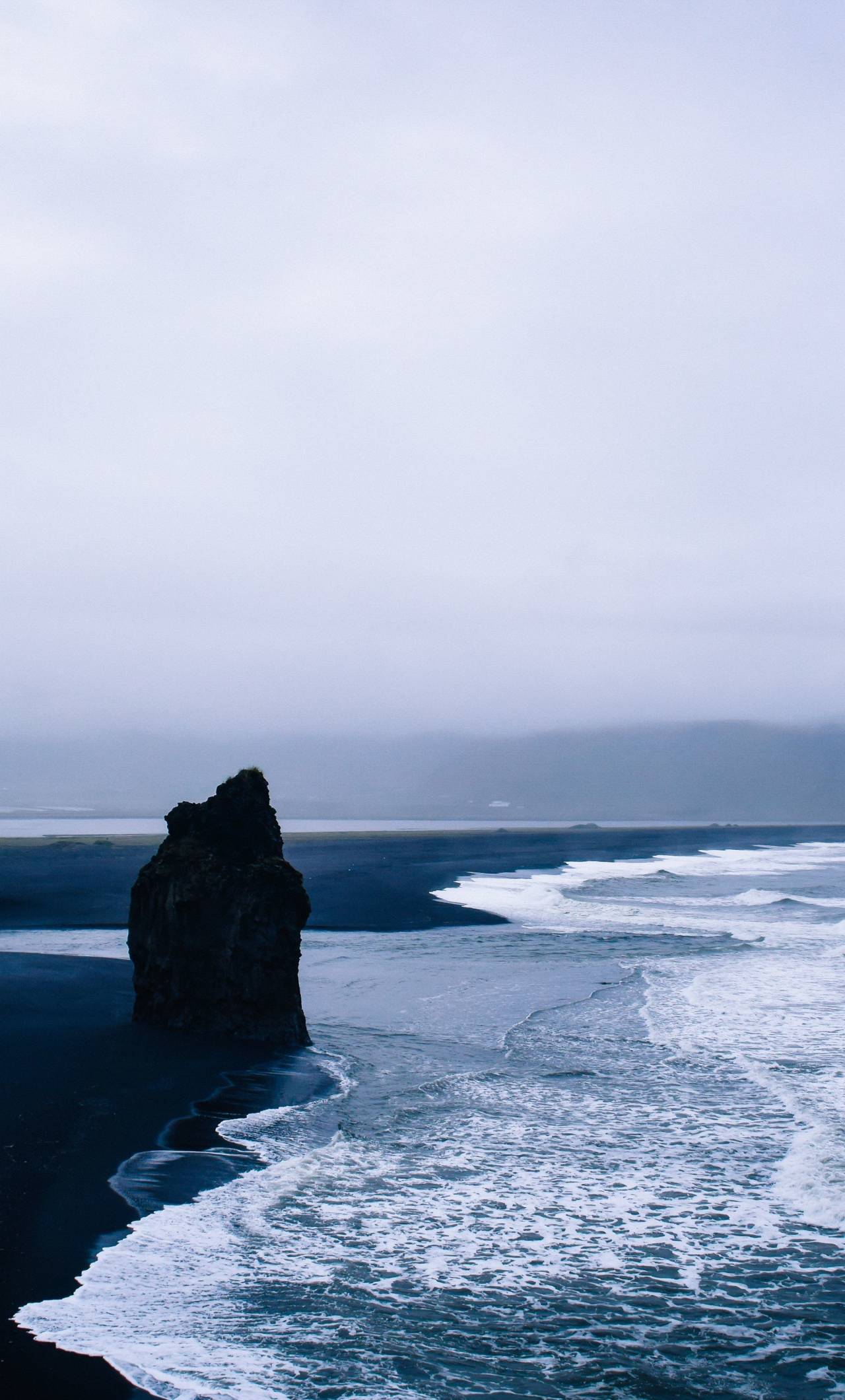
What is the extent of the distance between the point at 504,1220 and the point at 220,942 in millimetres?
8936

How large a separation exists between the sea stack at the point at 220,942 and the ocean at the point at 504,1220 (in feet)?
4.43

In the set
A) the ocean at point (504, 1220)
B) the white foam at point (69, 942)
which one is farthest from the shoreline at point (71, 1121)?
the white foam at point (69, 942)

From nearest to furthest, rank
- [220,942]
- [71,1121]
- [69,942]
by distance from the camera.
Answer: [71,1121], [220,942], [69,942]

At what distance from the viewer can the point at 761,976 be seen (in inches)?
1045

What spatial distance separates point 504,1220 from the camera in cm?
1038

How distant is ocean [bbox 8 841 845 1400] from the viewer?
750 cm

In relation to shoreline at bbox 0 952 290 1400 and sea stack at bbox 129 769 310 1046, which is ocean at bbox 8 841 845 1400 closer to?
shoreline at bbox 0 952 290 1400

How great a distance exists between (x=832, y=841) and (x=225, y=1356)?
553 ft

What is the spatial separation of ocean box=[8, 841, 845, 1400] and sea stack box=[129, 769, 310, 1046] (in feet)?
4.43

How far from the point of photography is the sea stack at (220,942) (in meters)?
17.9

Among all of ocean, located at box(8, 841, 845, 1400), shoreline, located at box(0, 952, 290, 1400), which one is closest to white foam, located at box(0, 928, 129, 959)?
shoreline, located at box(0, 952, 290, 1400)

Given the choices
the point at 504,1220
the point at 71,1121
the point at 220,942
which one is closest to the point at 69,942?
the point at 220,942

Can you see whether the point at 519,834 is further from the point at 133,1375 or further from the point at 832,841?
the point at 133,1375

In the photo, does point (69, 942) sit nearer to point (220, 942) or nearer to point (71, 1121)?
point (220, 942)
